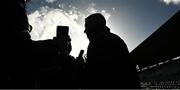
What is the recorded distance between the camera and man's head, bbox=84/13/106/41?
12.1ft

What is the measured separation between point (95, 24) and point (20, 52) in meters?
1.24

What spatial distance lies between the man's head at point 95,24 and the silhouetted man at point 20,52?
110 cm

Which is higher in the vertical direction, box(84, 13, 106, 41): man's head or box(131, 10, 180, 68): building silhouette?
box(84, 13, 106, 41): man's head

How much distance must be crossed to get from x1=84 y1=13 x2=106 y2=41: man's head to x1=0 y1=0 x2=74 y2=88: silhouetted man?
1.10 m

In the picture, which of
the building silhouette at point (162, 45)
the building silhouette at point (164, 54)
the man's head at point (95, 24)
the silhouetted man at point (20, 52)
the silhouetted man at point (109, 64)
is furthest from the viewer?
the silhouetted man at point (20, 52)

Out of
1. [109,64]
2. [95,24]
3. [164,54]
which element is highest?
[95,24]

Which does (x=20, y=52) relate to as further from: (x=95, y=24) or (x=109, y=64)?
(x=109, y=64)

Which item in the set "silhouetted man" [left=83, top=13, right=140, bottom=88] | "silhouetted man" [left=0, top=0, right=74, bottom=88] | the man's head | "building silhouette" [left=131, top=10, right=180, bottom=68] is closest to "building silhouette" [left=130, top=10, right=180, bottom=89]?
"building silhouette" [left=131, top=10, right=180, bottom=68]

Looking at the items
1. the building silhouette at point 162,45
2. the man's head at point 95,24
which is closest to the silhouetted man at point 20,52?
the man's head at point 95,24

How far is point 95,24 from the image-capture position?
3.71 m

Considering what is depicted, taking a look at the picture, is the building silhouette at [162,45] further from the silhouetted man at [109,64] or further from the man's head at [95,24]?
the man's head at [95,24]

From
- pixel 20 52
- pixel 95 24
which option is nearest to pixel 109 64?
pixel 95 24

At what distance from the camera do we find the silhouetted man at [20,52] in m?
4.08

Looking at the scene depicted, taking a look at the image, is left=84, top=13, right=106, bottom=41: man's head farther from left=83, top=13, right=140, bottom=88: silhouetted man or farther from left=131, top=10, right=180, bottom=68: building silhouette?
left=131, top=10, right=180, bottom=68: building silhouette
